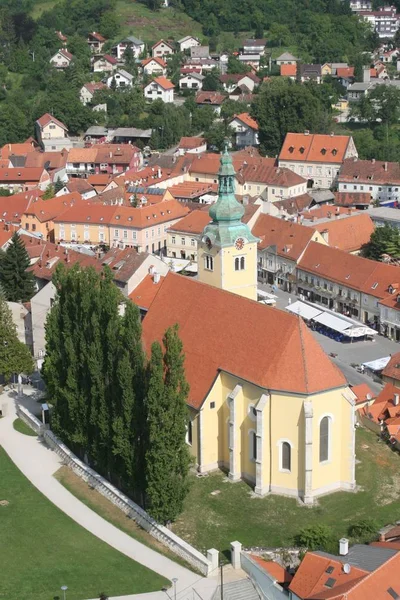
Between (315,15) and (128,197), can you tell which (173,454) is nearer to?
(128,197)

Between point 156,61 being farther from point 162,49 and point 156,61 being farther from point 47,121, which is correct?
point 47,121

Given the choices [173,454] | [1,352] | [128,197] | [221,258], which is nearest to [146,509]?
[173,454]

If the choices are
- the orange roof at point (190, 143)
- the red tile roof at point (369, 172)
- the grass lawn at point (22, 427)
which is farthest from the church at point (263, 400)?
the orange roof at point (190, 143)

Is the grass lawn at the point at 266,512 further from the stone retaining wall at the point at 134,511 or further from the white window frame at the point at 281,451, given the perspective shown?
the white window frame at the point at 281,451

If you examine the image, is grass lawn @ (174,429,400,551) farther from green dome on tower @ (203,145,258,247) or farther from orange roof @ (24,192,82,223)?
orange roof @ (24,192,82,223)

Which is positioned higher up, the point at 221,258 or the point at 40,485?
the point at 221,258
